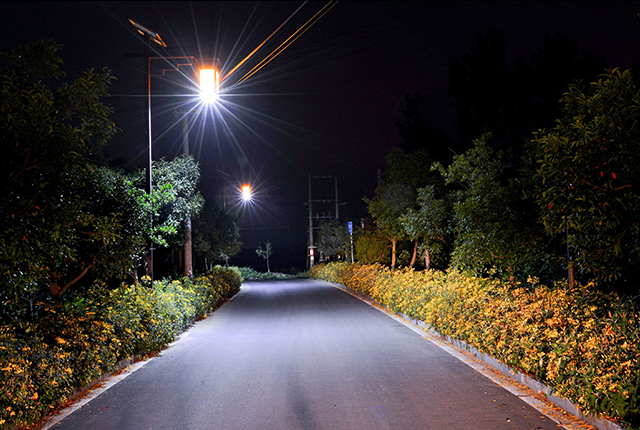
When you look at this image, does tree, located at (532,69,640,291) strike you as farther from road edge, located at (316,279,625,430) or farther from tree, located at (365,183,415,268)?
tree, located at (365,183,415,268)

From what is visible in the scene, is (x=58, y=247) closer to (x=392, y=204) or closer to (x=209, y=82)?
(x=209, y=82)

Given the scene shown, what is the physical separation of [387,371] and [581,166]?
14.5ft

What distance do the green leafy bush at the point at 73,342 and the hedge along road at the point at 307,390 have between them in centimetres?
39

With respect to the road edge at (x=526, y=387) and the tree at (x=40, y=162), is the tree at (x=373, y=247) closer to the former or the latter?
the road edge at (x=526, y=387)

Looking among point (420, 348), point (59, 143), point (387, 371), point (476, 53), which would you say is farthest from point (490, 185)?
point (476, 53)

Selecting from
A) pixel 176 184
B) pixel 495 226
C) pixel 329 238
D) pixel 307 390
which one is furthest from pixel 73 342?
pixel 329 238

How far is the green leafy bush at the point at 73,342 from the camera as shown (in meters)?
5.66

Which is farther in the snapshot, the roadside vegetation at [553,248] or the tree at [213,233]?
the tree at [213,233]

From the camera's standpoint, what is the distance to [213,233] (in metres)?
34.8

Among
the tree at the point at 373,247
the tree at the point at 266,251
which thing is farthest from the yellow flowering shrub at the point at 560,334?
the tree at the point at 266,251

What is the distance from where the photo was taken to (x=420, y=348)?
1058 cm

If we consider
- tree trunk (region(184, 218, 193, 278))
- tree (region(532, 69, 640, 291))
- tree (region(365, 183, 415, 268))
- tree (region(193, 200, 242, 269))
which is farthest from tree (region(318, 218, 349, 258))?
tree (region(532, 69, 640, 291))

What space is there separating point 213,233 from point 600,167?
30741 millimetres

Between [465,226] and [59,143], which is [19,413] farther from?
[465,226]
